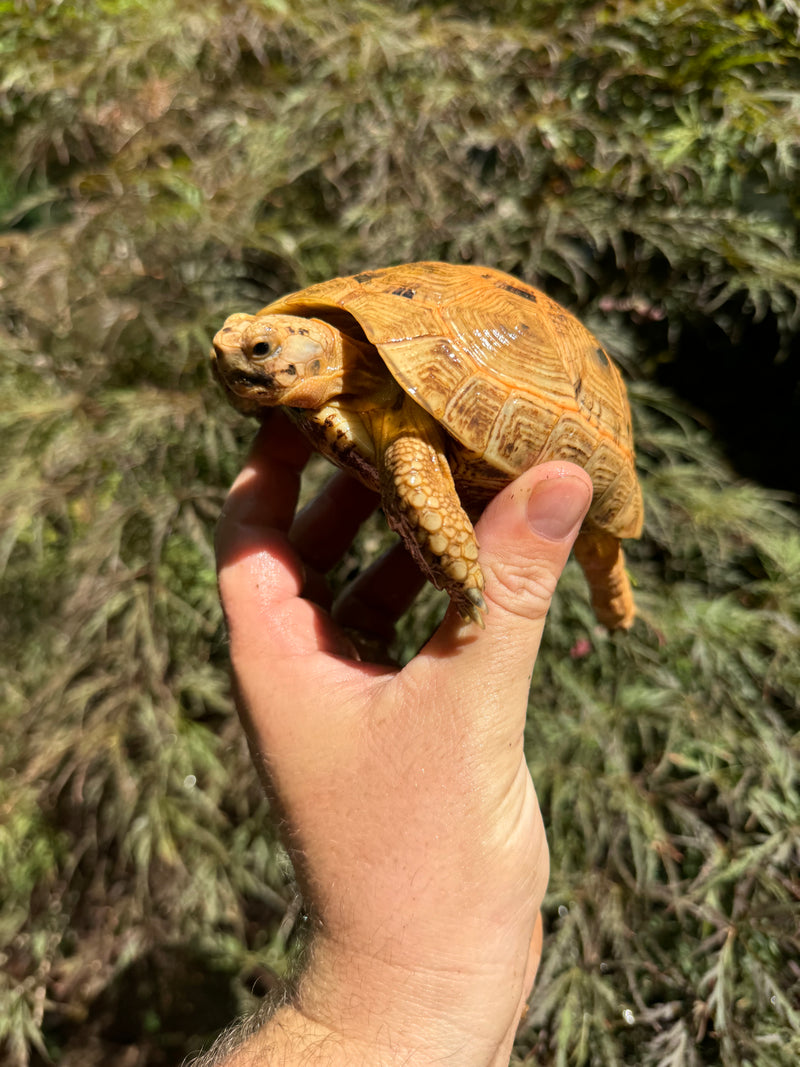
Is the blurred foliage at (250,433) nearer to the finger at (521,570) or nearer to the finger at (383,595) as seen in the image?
the finger at (383,595)

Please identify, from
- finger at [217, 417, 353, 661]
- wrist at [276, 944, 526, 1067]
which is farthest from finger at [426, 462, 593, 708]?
wrist at [276, 944, 526, 1067]

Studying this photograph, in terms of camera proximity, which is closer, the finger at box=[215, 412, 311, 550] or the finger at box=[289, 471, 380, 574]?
the finger at box=[215, 412, 311, 550]

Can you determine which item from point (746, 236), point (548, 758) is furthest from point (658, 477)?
point (548, 758)

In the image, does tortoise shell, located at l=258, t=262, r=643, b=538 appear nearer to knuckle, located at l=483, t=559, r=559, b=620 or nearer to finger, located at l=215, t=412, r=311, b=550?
knuckle, located at l=483, t=559, r=559, b=620

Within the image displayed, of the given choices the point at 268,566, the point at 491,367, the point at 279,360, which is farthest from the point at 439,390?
the point at 268,566

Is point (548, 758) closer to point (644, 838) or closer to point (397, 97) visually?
point (644, 838)
